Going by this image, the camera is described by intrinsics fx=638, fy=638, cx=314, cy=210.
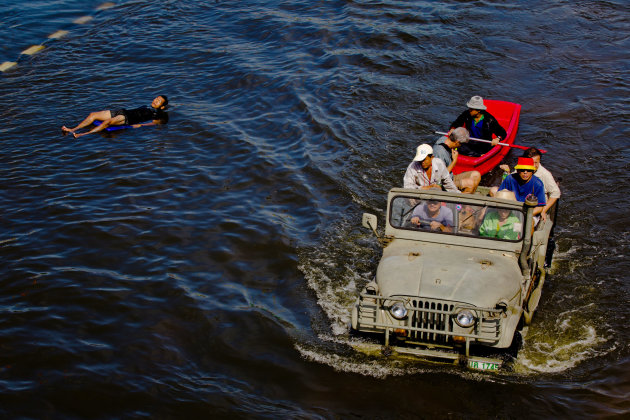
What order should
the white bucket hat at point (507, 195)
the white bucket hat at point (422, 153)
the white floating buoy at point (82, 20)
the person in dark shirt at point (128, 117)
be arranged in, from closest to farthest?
the white bucket hat at point (507, 195) < the white bucket hat at point (422, 153) < the person in dark shirt at point (128, 117) < the white floating buoy at point (82, 20)

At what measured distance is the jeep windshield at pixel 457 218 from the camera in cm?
868

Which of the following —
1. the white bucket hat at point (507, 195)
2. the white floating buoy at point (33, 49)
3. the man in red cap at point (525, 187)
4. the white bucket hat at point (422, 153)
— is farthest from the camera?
the white floating buoy at point (33, 49)

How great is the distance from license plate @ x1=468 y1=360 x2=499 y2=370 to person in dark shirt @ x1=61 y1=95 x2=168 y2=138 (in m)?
11.7

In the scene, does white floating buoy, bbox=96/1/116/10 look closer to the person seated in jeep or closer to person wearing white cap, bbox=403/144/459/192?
person wearing white cap, bbox=403/144/459/192

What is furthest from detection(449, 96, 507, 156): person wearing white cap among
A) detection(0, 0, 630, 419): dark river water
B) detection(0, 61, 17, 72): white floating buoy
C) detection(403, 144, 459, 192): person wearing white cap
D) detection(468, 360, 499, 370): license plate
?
detection(0, 61, 17, 72): white floating buoy

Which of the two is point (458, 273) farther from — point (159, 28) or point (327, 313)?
point (159, 28)

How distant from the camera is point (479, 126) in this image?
Answer: 14.1 meters

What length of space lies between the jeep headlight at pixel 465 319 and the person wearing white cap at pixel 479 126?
7.09 metres

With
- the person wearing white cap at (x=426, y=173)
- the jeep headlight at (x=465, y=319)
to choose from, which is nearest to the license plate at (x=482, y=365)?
the jeep headlight at (x=465, y=319)

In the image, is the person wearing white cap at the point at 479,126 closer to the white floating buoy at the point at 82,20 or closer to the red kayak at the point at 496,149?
the red kayak at the point at 496,149

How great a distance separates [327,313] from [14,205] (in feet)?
23.5

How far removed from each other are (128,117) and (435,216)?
10177 millimetres

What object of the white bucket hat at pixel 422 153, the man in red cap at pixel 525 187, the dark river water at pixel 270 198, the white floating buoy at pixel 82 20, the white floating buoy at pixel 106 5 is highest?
the white floating buoy at pixel 106 5

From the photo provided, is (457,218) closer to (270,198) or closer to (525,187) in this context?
(525,187)
